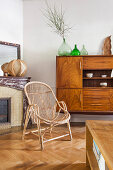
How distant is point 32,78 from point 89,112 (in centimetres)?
149

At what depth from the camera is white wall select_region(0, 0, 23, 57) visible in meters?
3.26

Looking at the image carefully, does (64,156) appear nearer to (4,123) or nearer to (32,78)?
(4,123)

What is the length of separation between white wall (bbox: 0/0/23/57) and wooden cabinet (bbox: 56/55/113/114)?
3.95 feet

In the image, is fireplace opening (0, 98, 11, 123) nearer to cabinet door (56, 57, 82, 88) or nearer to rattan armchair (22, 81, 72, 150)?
rattan armchair (22, 81, 72, 150)

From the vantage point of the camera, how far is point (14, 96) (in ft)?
10.4

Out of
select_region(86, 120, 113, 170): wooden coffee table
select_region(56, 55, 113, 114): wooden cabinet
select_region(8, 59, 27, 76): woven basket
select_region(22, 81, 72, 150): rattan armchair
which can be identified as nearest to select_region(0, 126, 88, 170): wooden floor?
select_region(22, 81, 72, 150): rattan armchair

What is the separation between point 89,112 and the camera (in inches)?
119

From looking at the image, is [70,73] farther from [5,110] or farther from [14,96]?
[5,110]

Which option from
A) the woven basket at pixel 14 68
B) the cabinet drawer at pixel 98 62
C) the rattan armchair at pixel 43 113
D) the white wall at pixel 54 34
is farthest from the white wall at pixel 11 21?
the cabinet drawer at pixel 98 62

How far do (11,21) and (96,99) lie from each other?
2426mm

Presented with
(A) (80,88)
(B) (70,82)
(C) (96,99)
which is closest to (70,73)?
(B) (70,82)

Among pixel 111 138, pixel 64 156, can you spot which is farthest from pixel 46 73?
pixel 111 138

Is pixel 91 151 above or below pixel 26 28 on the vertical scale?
below

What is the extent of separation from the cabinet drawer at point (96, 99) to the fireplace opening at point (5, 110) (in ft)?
4.84
